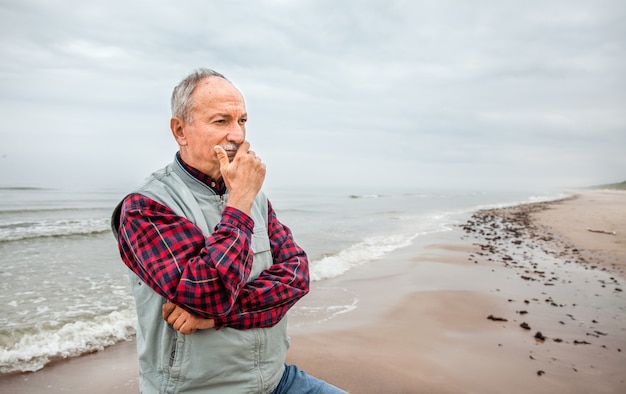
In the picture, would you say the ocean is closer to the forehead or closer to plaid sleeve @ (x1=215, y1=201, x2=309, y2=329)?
plaid sleeve @ (x1=215, y1=201, x2=309, y2=329)

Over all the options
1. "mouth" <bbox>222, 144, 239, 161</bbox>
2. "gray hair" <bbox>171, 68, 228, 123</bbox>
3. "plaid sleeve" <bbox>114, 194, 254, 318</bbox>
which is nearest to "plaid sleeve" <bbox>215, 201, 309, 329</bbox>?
"plaid sleeve" <bbox>114, 194, 254, 318</bbox>

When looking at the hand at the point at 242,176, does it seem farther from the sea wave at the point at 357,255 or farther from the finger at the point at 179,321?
the sea wave at the point at 357,255

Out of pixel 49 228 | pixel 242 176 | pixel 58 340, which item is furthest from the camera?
pixel 49 228

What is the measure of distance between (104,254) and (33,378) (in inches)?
334

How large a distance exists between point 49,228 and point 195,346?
19.1 m

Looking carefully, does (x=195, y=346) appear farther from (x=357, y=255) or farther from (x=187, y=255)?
(x=357, y=255)

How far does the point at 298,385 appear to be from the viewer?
6.73 ft

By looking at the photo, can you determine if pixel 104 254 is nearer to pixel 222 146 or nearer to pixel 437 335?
pixel 437 335

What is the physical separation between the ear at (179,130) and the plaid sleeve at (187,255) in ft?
1.40

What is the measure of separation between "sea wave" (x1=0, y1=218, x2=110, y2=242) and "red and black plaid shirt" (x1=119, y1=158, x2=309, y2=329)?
16.1 m

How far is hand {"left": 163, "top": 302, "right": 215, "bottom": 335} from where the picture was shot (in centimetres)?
161

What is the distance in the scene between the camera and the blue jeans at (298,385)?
79.3 inches

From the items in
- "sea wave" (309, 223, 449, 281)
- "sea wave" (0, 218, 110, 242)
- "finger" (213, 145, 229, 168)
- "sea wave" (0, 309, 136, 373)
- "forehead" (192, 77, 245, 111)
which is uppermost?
"forehead" (192, 77, 245, 111)

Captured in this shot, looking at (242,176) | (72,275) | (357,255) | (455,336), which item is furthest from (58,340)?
(357,255)
